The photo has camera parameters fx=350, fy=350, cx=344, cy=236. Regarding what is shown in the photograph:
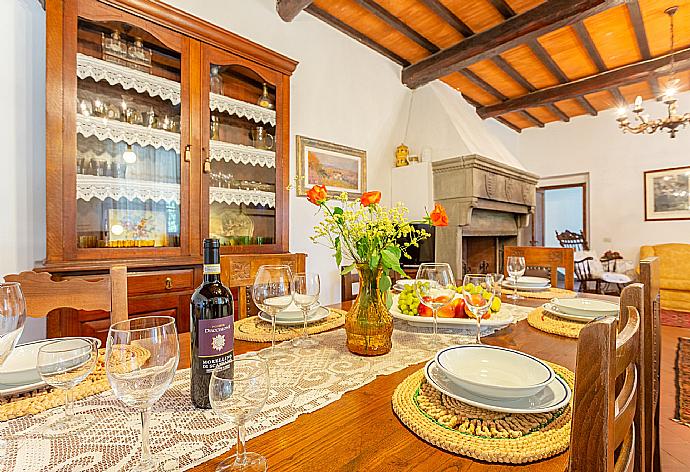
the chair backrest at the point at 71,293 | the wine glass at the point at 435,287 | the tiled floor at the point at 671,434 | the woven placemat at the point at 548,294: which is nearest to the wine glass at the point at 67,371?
the chair backrest at the point at 71,293

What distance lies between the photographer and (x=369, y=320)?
85 centimetres

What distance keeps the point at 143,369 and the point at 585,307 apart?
130 centimetres

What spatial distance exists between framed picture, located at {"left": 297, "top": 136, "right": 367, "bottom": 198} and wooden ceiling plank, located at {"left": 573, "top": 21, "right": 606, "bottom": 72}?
7.18ft

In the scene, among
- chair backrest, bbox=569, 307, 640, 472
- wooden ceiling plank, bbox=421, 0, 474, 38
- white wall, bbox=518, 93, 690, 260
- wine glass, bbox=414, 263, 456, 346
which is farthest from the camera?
white wall, bbox=518, 93, 690, 260

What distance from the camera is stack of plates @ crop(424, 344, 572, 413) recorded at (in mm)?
552

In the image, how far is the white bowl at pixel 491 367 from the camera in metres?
0.62

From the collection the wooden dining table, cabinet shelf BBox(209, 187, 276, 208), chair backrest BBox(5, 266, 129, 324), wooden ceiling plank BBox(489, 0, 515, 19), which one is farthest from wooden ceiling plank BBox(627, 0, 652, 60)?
chair backrest BBox(5, 266, 129, 324)

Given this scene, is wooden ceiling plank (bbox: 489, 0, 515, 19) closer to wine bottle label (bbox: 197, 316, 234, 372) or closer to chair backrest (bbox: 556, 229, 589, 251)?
wine bottle label (bbox: 197, 316, 234, 372)

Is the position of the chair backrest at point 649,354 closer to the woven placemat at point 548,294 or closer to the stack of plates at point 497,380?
the stack of plates at point 497,380

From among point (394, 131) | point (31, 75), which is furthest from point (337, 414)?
point (394, 131)

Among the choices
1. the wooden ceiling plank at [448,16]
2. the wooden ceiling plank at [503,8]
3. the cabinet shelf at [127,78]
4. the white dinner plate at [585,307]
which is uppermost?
the wooden ceiling plank at [503,8]

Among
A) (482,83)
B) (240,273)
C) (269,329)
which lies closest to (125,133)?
(240,273)

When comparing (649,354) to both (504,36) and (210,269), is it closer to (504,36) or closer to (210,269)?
(210,269)

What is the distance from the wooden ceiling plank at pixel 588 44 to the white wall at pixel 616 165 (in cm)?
183
